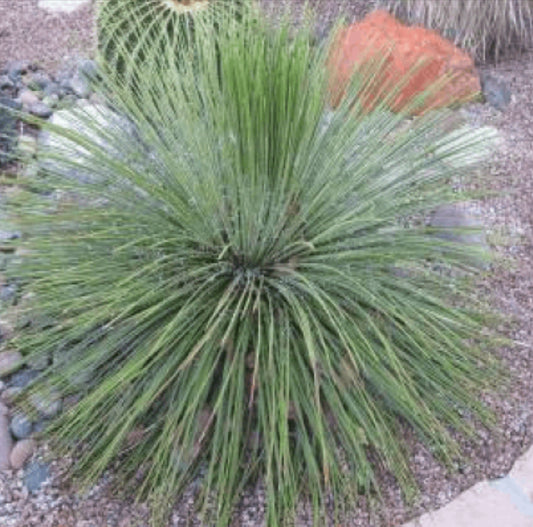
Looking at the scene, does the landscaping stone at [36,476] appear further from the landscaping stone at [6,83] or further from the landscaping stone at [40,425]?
the landscaping stone at [6,83]

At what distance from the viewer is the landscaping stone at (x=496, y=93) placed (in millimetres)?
3426

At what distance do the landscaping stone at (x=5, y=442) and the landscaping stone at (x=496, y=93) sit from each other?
2329mm

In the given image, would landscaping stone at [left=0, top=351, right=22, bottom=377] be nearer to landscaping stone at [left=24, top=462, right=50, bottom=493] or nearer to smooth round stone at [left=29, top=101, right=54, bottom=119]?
landscaping stone at [left=24, top=462, right=50, bottom=493]

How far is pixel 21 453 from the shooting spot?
6.35 feet

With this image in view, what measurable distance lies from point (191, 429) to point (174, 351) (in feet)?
0.58

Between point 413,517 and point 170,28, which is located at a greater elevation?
point 170,28

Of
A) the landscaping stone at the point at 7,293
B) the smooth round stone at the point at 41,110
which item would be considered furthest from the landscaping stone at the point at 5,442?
the smooth round stone at the point at 41,110

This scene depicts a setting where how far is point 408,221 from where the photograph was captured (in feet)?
8.43

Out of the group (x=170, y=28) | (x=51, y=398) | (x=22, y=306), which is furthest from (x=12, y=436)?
(x=170, y=28)

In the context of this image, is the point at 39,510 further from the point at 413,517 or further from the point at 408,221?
the point at 408,221

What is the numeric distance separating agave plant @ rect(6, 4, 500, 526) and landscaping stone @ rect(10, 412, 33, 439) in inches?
3.7

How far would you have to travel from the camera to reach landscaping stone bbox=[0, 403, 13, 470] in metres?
1.92

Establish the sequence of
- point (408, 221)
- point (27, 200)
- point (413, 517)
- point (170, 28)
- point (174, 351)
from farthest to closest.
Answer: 1. point (170, 28)
2. point (408, 221)
3. point (27, 200)
4. point (413, 517)
5. point (174, 351)

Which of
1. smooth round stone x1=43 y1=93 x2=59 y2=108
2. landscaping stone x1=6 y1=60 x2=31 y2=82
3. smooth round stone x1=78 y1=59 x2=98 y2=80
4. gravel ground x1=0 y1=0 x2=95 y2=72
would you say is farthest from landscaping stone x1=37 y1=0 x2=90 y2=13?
smooth round stone x1=43 y1=93 x2=59 y2=108
